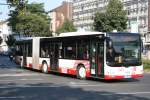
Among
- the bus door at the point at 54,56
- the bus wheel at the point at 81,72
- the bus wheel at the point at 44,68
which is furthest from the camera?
the bus wheel at the point at 44,68

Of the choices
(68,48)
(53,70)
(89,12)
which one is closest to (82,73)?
(68,48)

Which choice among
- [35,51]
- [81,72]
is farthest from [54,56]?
[35,51]

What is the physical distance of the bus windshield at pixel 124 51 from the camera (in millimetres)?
23469

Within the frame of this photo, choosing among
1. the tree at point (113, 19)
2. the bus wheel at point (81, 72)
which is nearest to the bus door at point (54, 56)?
the bus wheel at point (81, 72)

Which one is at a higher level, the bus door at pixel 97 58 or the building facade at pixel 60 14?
the building facade at pixel 60 14

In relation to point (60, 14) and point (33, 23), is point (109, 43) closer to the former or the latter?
point (33, 23)

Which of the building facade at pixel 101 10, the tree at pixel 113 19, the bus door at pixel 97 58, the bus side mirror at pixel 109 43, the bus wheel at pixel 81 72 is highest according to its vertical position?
the building facade at pixel 101 10

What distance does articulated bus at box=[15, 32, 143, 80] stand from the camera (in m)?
23.5

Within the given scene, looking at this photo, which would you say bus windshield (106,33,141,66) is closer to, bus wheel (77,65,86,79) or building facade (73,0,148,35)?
bus wheel (77,65,86,79)

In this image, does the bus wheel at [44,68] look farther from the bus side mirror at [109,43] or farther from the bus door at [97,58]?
the bus side mirror at [109,43]

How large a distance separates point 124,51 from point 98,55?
1.32m

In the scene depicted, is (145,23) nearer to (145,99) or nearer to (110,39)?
(110,39)

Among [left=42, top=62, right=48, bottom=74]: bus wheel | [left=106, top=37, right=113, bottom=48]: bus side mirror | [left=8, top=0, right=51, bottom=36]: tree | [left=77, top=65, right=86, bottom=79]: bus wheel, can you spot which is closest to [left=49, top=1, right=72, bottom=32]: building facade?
[left=8, top=0, right=51, bottom=36]: tree

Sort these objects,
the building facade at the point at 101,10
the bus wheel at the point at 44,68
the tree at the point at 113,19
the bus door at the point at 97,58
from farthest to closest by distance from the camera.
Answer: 1. the building facade at the point at 101,10
2. the tree at the point at 113,19
3. the bus wheel at the point at 44,68
4. the bus door at the point at 97,58
